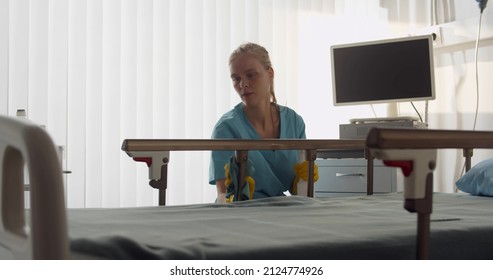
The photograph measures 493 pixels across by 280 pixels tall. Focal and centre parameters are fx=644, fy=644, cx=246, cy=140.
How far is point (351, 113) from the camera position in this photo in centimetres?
457

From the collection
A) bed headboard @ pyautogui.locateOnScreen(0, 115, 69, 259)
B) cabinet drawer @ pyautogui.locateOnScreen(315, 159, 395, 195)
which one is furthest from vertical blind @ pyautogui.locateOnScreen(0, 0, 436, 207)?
bed headboard @ pyautogui.locateOnScreen(0, 115, 69, 259)

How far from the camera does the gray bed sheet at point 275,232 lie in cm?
121

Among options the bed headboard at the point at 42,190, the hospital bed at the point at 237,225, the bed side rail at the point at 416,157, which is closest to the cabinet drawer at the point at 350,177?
the hospital bed at the point at 237,225

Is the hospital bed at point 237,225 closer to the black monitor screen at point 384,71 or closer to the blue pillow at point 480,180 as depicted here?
the blue pillow at point 480,180

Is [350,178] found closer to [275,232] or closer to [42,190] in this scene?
[275,232]

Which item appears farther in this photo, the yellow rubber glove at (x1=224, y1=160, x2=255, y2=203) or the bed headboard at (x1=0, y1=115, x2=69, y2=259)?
the yellow rubber glove at (x1=224, y1=160, x2=255, y2=203)

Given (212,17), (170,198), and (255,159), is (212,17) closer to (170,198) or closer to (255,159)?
(170,198)

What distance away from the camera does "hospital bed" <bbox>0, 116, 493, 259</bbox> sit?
918 mm

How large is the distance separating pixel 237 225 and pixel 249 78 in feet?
4.43

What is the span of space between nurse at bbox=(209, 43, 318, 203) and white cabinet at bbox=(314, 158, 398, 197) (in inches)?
29.4

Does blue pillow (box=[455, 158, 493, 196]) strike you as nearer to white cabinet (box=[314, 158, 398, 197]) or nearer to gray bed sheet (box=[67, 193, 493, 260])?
gray bed sheet (box=[67, 193, 493, 260])

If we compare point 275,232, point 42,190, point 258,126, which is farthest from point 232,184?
point 42,190

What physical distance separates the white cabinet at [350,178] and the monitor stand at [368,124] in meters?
0.18

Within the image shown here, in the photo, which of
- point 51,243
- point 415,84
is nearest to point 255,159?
point 415,84
